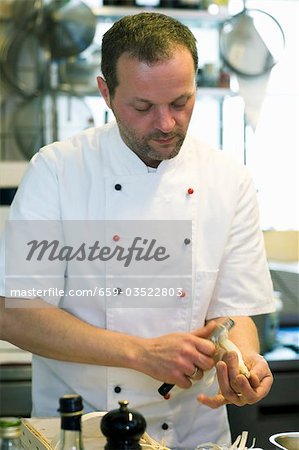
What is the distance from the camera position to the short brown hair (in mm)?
1761

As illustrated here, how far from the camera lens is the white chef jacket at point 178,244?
1.92m

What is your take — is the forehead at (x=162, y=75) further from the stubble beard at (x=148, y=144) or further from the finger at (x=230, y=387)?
the finger at (x=230, y=387)

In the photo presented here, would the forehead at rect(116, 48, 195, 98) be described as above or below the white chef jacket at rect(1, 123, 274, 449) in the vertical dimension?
above

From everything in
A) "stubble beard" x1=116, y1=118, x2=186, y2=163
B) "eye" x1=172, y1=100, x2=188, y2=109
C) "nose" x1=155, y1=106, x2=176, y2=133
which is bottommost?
"stubble beard" x1=116, y1=118, x2=186, y2=163

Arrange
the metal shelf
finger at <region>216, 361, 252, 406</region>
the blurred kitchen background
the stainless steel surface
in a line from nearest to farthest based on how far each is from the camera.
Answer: the stainless steel surface, finger at <region>216, 361, 252, 406</region>, the metal shelf, the blurred kitchen background

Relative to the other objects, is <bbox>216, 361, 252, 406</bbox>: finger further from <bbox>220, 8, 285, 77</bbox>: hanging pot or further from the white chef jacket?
<bbox>220, 8, 285, 77</bbox>: hanging pot

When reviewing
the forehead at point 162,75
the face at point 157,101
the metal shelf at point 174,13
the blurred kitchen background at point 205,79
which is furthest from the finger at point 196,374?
the metal shelf at point 174,13

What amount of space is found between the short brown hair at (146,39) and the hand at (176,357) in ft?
1.87

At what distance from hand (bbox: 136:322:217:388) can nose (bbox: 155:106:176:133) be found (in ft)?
1.41

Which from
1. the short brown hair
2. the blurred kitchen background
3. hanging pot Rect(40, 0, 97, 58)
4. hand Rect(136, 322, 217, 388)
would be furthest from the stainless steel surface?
hanging pot Rect(40, 0, 97, 58)

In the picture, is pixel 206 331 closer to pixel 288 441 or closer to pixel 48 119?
pixel 288 441

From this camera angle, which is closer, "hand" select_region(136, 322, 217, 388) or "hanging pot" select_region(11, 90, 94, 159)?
"hand" select_region(136, 322, 217, 388)

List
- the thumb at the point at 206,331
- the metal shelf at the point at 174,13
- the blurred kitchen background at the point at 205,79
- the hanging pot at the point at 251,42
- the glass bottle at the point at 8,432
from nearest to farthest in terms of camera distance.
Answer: the glass bottle at the point at 8,432 → the thumb at the point at 206,331 → the metal shelf at the point at 174,13 → the blurred kitchen background at the point at 205,79 → the hanging pot at the point at 251,42

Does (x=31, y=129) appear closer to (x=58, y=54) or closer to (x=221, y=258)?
(x=58, y=54)
